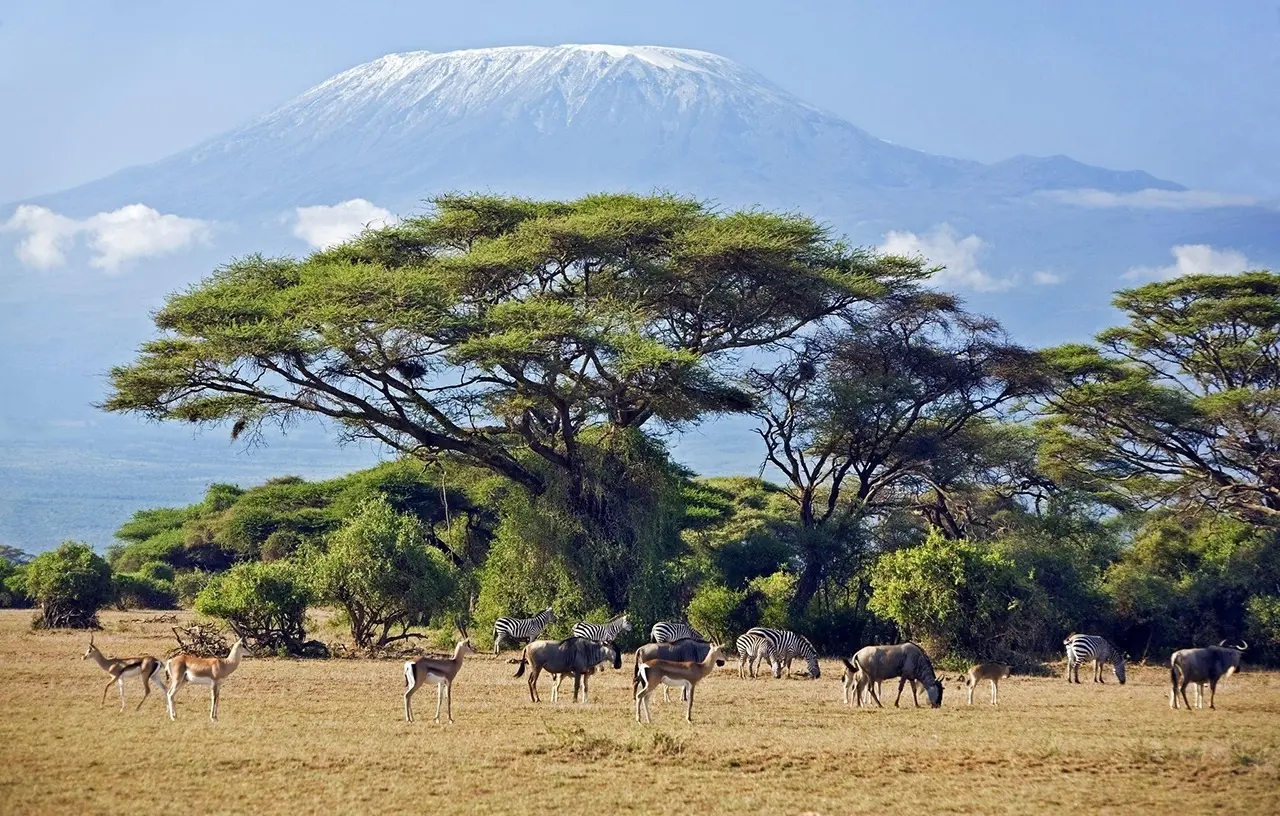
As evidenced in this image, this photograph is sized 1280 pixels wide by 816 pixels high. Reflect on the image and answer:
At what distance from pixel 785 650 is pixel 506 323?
9466 millimetres

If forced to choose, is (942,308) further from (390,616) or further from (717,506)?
(390,616)

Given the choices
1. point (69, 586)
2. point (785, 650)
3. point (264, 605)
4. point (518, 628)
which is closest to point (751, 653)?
point (785, 650)

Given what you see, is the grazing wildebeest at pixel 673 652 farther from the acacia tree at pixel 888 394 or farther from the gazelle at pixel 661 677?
the acacia tree at pixel 888 394

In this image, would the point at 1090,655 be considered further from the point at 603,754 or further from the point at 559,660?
the point at 603,754

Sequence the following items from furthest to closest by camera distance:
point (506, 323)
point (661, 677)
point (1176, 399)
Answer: point (1176, 399), point (506, 323), point (661, 677)

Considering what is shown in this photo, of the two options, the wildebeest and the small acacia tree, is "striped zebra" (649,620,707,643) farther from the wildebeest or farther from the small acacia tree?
the wildebeest

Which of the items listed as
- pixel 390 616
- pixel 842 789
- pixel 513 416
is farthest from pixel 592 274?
pixel 842 789

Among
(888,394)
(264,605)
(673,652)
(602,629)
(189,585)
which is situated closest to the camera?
(673,652)

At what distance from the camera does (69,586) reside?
106 feet

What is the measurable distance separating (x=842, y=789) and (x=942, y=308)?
24.6 meters

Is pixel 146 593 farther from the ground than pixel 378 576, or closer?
farther from the ground

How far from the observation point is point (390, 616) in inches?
1201

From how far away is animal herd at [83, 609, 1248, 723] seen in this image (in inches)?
742

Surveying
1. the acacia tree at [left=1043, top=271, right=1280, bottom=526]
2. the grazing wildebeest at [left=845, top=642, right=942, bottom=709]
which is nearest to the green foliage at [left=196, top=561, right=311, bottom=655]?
the grazing wildebeest at [left=845, top=642, right=942, bottom=709]
